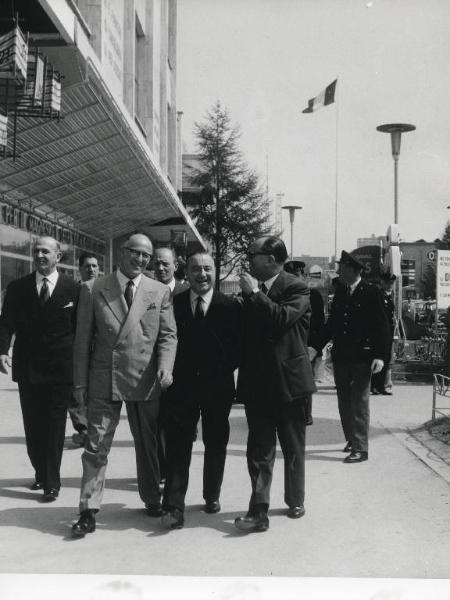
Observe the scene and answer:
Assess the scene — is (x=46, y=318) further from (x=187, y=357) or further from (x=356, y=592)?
(x=356, y=592)

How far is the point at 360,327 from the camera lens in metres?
7.27

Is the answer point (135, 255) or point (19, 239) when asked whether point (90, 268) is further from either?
point (19, 239)

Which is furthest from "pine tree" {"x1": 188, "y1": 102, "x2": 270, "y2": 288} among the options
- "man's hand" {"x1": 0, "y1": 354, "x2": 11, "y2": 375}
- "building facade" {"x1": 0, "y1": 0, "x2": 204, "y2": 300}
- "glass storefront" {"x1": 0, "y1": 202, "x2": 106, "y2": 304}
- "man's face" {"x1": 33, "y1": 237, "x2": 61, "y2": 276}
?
"man's hand" {"x1": 0, "y1": 354, "x2": 11, "y2": 375}

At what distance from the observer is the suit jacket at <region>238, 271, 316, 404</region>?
519 centimetres

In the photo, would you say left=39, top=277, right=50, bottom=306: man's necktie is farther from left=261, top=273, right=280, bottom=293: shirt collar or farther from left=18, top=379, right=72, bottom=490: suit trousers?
left=261, top=273, right=280, bottom=293: shirt collar

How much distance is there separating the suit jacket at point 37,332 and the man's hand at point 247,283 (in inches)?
66.1

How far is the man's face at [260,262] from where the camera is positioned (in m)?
5.27

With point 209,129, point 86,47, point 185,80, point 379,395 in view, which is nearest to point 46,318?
point 185,80

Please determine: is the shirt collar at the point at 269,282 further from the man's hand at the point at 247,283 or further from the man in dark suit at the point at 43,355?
the man in dark suit at the point at 43,355

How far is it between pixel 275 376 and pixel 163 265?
2061mm

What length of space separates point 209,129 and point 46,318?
527 inches

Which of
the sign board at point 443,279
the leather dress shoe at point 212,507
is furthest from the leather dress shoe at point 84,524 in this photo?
the sign board at point 443,279

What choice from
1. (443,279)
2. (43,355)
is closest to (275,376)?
(43,355)

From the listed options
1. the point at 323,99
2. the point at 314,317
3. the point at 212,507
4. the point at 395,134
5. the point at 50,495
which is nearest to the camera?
the point at 212,507
